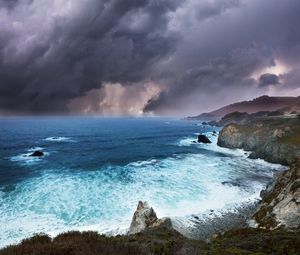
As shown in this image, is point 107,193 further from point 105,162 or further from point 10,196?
point 105,162

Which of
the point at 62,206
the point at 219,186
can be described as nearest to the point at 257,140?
the point at 219,186

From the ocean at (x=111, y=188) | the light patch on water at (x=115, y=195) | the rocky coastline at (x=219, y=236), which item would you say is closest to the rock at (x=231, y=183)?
the ocean at (x=111, y=188)

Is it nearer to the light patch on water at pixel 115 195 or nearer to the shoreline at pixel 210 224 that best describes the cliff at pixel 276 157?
the shoreline at pixel 210 224

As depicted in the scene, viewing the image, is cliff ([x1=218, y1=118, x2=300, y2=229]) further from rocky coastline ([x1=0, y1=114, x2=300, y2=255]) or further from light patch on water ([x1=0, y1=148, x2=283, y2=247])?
light patch on water ([x1=0, y1=148, x2=283, y2=247])

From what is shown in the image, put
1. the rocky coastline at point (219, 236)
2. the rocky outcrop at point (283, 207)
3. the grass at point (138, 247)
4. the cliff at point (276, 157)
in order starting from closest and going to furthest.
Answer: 1. the grass at point (138, 247)
2. the rocky coastline at point (219, 236)
3. the rocky outcrop at point (283, 207)
4. the cliff at point (276, 157)

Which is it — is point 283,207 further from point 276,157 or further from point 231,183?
point 276,157

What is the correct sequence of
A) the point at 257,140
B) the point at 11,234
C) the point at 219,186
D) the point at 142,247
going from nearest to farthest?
1. the point at 142,247
2. the point at 11,234
3. the point at 219,186
4. the point at 257,140
